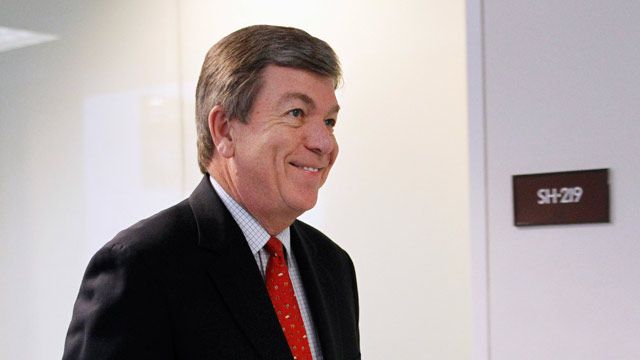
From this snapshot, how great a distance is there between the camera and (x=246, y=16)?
8.91 feet

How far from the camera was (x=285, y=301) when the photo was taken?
147cm

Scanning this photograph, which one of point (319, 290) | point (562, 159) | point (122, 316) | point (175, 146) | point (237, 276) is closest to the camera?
point (122, 316)

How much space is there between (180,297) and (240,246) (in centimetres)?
14

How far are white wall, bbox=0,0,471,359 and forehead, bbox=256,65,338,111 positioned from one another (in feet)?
3.12

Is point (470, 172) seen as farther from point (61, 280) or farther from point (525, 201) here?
point (61, 280)

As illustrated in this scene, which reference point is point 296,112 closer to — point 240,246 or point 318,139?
point 318,139

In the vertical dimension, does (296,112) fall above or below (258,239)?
above

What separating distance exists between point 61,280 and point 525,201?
4.99 feet


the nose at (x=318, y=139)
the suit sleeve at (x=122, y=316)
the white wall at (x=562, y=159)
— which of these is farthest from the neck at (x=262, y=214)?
the white wall at (x=562, y=159)

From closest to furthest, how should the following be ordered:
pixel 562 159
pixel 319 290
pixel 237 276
Answer: pixel 237 276, pixel 319 290, pixel 562 159

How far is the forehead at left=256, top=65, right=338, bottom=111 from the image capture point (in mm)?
1438

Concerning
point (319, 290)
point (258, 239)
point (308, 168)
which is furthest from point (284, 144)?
point (319, 290)

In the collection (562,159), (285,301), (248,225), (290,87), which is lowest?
(285,301)

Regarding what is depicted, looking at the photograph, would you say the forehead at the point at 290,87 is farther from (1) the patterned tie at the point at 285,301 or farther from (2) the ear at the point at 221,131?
(1) the patterned tie at the point at 285,301
